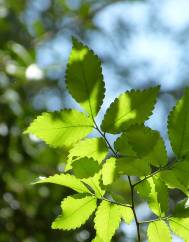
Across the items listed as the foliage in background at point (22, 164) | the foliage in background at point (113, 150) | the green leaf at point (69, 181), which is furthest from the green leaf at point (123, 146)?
the foliage in background at point (22, 164)

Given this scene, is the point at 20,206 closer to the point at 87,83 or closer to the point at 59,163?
the point at 59,163

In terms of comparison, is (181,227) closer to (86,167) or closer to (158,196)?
(158,196)

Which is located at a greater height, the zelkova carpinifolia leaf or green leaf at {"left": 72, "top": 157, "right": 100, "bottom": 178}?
green leaf at {"left": 72, "top": 157, "right": 100, "bottom": 178}

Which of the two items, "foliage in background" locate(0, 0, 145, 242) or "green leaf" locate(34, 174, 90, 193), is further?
"foliage in background" locate(0, 0, 145, 242)

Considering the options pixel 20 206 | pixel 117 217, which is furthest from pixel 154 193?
pixel 20 206

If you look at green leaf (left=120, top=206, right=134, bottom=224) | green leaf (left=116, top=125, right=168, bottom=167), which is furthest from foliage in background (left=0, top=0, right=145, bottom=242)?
green leaf (left=116, top=125, right=168, bottom=167)

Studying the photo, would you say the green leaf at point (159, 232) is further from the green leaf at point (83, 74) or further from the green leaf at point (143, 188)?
the green leaf at point (83, 74)

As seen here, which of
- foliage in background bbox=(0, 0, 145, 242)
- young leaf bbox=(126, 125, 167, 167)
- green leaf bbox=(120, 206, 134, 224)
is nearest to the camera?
young leaf bbox=(126, 125, 167, 167)

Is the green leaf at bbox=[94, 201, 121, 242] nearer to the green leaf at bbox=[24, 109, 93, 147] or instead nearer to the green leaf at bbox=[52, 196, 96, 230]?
the green leaf at bbox=[52, 196, 96, 230]
